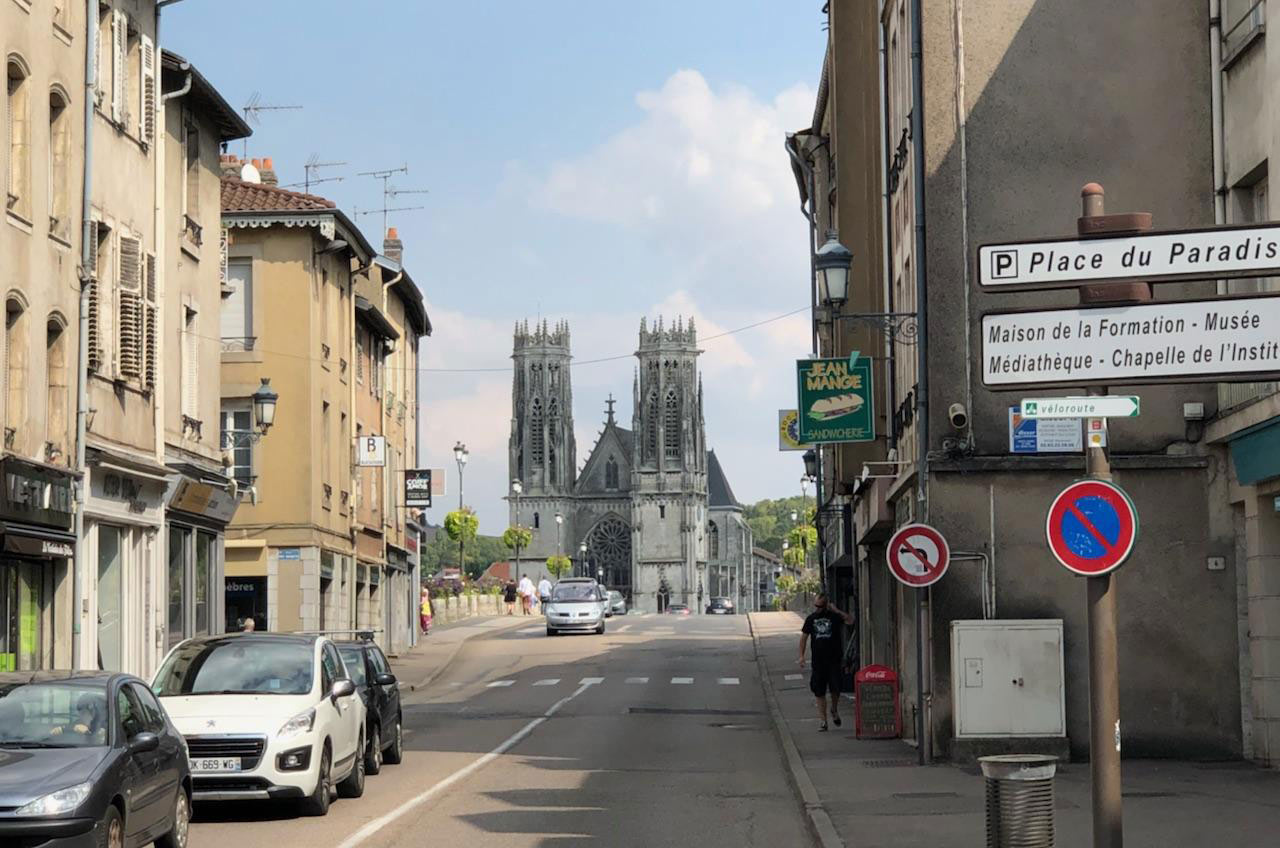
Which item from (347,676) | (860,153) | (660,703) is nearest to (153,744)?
(347,676)

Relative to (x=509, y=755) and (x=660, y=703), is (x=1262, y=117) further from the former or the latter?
(x=660, y=703)

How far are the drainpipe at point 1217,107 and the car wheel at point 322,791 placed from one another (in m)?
11.1

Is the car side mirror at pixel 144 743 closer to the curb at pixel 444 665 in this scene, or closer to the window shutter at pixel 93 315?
the window shutter at pixel 93 315

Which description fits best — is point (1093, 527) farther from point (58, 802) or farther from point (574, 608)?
point (574, 608)

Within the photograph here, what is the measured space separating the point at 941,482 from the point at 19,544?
35.3ft

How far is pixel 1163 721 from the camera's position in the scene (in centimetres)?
2066

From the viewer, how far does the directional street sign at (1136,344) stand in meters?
9.76

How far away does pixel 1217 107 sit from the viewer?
2109cm

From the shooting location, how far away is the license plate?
53.1ft

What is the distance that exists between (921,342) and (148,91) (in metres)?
14.1

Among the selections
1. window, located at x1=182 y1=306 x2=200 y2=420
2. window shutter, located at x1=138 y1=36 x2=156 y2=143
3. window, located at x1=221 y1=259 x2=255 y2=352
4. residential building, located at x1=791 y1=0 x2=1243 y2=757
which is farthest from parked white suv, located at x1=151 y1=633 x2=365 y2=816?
window, located at x1=221 y1=259 x2=255 y2=352

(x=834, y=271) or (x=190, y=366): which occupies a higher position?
(x=190, y=366)

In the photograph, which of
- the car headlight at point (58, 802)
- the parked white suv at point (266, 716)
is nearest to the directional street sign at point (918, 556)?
the parked white suv at point (266, 716)

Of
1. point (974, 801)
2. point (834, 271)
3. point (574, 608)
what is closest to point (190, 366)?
point (834, 271)
